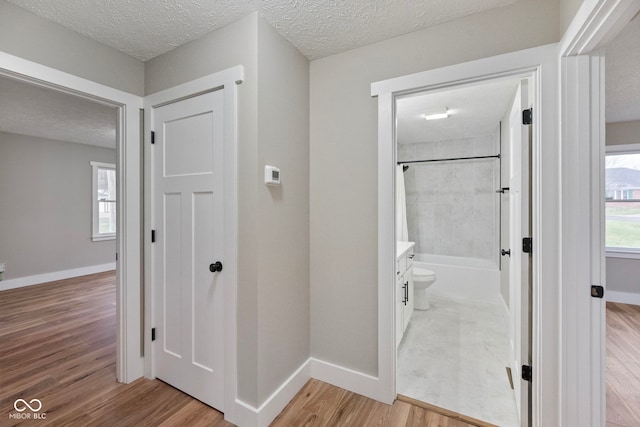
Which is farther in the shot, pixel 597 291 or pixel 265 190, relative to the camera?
pixel 265 190

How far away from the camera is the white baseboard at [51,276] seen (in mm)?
4141

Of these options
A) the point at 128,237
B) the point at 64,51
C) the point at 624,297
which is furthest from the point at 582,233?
the point at 624,297

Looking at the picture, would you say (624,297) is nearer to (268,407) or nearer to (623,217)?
(623,217)

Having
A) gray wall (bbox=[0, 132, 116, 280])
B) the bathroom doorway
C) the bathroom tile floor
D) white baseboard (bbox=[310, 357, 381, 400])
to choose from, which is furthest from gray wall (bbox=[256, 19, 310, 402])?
gray wall (bbox=[0, 132, 116, 280])

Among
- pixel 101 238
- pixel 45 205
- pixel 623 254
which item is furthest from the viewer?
pixel 101 238

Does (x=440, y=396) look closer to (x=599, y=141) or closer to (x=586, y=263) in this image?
(x=586, y=263)

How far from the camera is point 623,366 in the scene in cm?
224

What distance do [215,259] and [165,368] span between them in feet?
3.13

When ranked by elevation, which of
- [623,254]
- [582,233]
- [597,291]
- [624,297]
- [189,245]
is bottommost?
[624,297]

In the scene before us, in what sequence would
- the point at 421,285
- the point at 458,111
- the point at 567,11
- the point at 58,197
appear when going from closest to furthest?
1. the point at 567,11
2. the point at 458,111
3. the point at 421,285
4. the point at 58,197

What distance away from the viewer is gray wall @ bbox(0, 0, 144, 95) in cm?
150

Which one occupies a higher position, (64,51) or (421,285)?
(64,51)

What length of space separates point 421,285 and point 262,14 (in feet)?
10.1

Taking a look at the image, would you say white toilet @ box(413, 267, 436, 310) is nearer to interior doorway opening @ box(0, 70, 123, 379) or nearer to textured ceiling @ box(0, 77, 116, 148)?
interior doorway opening @ box(0, 70, 123, 379)
